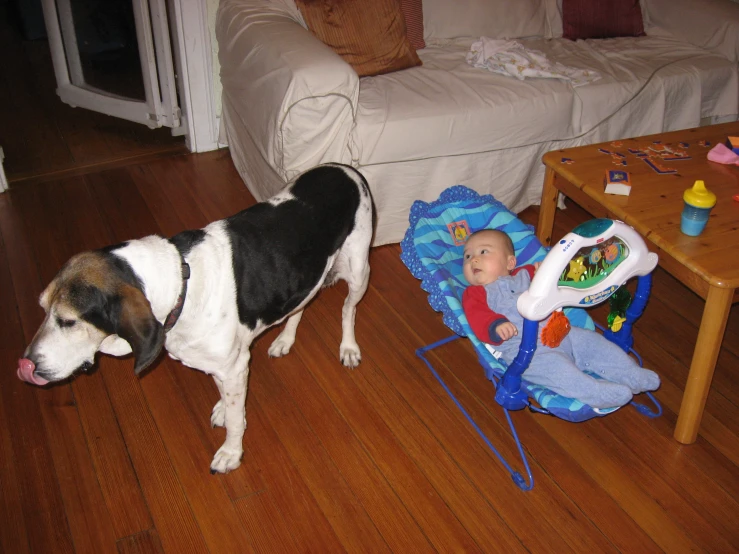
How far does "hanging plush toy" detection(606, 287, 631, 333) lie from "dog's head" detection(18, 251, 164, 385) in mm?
1602

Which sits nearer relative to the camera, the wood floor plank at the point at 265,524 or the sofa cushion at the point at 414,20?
the wood floor plank at the point at 265,524

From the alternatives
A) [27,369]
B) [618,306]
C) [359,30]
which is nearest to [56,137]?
[359,30]

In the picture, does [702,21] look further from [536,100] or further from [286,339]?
[286,339]

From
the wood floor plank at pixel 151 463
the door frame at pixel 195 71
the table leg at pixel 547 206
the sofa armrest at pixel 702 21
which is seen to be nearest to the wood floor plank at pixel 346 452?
the wood floor plank at pixel 151 463

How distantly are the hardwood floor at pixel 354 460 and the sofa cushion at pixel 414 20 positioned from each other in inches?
68.6

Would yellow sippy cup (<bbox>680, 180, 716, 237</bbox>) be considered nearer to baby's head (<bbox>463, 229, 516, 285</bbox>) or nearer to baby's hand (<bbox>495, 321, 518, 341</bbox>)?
baby's head (<bbox>463, 229, 516, 285</bbox>)

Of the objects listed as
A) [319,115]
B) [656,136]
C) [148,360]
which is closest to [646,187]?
[656,136]

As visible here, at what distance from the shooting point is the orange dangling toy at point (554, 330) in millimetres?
2164

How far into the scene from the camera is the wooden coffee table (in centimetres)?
217

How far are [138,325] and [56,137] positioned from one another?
3215mm

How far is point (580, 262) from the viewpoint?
2090 mm

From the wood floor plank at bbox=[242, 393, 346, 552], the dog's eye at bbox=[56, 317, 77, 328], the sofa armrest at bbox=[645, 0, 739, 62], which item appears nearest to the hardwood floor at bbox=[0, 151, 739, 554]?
the wood floor plank at bbox=[242, 393, 346, 552]

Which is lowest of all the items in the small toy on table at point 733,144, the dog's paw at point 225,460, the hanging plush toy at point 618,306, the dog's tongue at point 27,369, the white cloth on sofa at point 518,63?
the dog's paw at point 225,460

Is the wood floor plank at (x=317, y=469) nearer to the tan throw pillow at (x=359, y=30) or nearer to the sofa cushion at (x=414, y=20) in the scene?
the tan throw pillow at (x=359, y=30)
